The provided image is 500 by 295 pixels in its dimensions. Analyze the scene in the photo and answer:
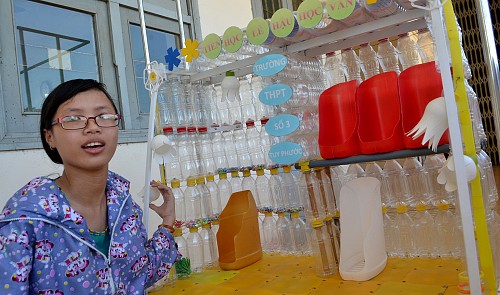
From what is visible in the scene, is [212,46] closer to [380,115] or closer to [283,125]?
[283,125]

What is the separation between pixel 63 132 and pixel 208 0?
314 centimetres

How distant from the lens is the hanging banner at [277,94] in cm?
177

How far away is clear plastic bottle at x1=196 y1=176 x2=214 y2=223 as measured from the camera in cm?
232

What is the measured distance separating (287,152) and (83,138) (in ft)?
2.89

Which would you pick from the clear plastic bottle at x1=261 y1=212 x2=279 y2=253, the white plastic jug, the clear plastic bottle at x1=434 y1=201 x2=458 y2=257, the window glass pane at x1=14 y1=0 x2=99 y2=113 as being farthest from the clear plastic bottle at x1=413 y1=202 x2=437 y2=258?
the window glass pane at x1=14 y1=0 x2=99 y2=113

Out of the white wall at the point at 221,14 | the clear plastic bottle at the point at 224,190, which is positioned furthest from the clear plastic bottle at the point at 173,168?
the white wall at the point at 221,14

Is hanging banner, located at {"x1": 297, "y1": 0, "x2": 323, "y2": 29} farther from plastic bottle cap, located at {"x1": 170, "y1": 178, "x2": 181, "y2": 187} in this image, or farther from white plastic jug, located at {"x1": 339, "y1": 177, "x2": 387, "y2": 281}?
plastic bottle cap, located at {"x1": 170, "y1": 178, "x2": 181, "y2": 187}

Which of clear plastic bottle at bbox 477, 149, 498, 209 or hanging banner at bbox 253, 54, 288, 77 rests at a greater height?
hanging banner at bbox 253, 54, 288, 77

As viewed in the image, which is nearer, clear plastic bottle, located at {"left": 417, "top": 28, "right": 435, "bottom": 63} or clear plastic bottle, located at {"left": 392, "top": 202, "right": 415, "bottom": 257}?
clear plastic bottle, located at {"left": 417, "top": 28, "right": 435, "bottom": 63}

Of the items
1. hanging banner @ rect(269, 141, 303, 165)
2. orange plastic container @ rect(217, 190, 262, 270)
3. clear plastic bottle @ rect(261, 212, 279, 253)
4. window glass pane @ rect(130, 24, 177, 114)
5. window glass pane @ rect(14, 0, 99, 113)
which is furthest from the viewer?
window glass pane @ rect(130, 24, 177, 114)

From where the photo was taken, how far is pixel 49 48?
2.75 metres

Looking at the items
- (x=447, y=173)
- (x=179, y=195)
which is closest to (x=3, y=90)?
(x=179, y=195)

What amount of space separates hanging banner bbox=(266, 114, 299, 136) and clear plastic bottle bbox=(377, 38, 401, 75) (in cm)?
51

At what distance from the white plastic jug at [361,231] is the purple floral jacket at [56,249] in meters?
0.91
